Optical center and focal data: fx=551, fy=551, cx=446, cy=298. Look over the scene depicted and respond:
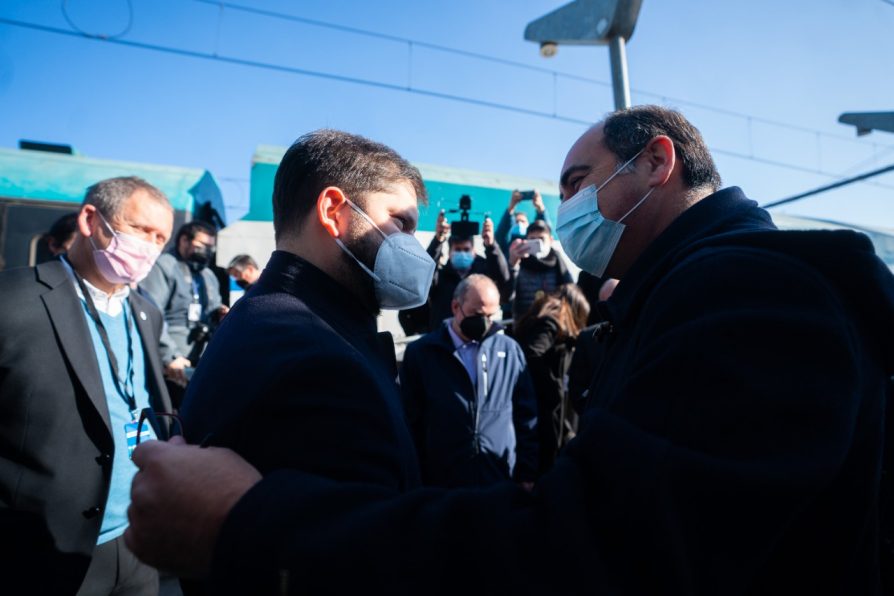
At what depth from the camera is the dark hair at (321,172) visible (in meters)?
1.59

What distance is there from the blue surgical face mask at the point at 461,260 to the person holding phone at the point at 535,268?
0.46m

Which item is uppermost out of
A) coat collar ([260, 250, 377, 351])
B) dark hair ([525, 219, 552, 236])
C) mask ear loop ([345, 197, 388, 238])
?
dark hair ([525, 219, 552, 236])

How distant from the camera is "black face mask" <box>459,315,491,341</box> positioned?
3.89 meters

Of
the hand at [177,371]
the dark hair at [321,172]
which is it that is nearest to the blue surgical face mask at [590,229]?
the dark hair at [321,172]

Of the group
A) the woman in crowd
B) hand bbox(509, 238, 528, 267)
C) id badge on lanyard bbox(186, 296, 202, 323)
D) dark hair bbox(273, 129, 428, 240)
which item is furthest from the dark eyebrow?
id badge on lanyard bbox(186, 296, 202, 323)

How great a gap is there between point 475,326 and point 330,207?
2420 millimetres

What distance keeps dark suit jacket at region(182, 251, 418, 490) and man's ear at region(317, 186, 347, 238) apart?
0.29 m

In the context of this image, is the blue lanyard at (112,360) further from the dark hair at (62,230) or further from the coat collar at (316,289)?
the dark hair at (62,230)

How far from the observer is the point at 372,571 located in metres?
0.72

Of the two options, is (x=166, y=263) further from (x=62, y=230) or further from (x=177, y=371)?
(x=177, y=371)

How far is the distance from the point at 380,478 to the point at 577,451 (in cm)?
38

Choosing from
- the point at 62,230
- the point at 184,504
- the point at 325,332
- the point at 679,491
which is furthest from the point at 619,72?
the point at 62,230

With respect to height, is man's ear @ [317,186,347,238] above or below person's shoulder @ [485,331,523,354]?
above

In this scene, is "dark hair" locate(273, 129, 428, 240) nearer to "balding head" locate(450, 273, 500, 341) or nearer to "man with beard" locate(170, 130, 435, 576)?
"man with beard" locate(170, 130, 435, 576)
